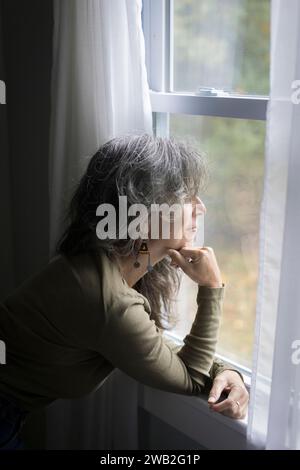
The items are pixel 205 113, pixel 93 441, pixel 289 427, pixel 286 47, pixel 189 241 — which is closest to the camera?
pixel 286 47

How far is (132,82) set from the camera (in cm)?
140

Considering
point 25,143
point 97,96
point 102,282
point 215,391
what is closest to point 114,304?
point 102,282

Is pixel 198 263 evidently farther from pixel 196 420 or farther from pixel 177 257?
pixel 196 420

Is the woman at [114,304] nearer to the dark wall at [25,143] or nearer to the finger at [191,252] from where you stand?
the finger at [191,252]

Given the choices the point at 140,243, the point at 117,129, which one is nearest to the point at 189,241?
the point at 140,243

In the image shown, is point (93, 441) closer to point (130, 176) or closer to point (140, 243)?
point (140, 243)

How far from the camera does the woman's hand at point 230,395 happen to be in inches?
47.9

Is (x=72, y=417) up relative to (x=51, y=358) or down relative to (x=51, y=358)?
down

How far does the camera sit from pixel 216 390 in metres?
1.22

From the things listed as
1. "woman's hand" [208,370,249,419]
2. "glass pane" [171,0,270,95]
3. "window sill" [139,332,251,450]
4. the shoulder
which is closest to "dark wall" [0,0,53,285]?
"glass pane" [171,0,270,95]

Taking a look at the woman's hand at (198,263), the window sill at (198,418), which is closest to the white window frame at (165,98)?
the window sill at (198,418)

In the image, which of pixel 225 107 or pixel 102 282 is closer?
pixel 102 282

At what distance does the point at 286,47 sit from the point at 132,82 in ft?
1.65

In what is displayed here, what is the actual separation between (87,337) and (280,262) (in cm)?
42
